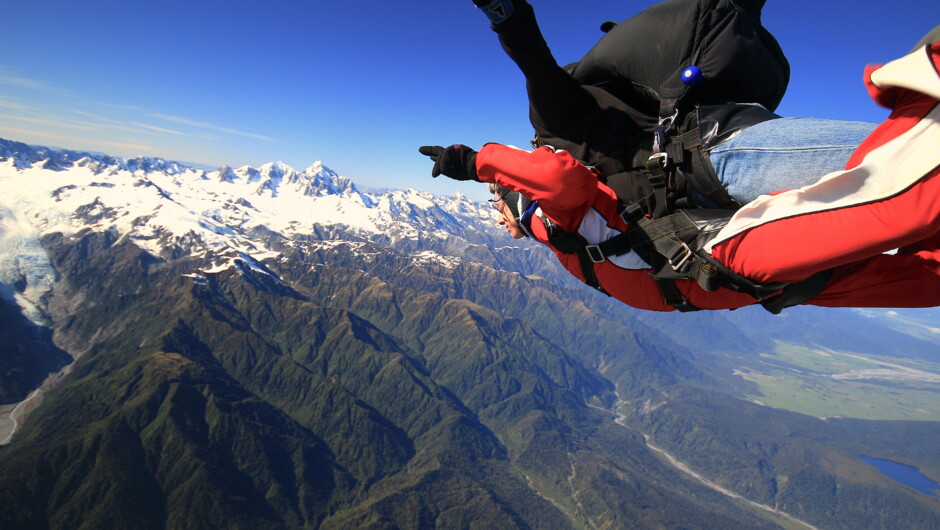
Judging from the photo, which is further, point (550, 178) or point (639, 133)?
point (639, 133)

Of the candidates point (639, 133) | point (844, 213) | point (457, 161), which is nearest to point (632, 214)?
point (639, 133)

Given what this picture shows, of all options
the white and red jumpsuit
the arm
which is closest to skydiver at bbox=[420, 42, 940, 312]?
the white and red jumpsuit

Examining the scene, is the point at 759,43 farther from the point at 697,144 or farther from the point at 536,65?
the point at 536,65

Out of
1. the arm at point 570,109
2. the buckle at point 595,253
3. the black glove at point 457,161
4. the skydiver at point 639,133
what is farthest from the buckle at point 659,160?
the black glove at point 457,161

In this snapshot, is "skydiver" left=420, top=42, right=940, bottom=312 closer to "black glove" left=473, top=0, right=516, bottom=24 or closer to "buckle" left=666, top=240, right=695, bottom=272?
"buckle" left=666, top=240, right=695, bottom=272

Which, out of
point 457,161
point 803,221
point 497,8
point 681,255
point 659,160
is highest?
point 497,8

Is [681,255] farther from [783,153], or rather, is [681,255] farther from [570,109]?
[570,109]
